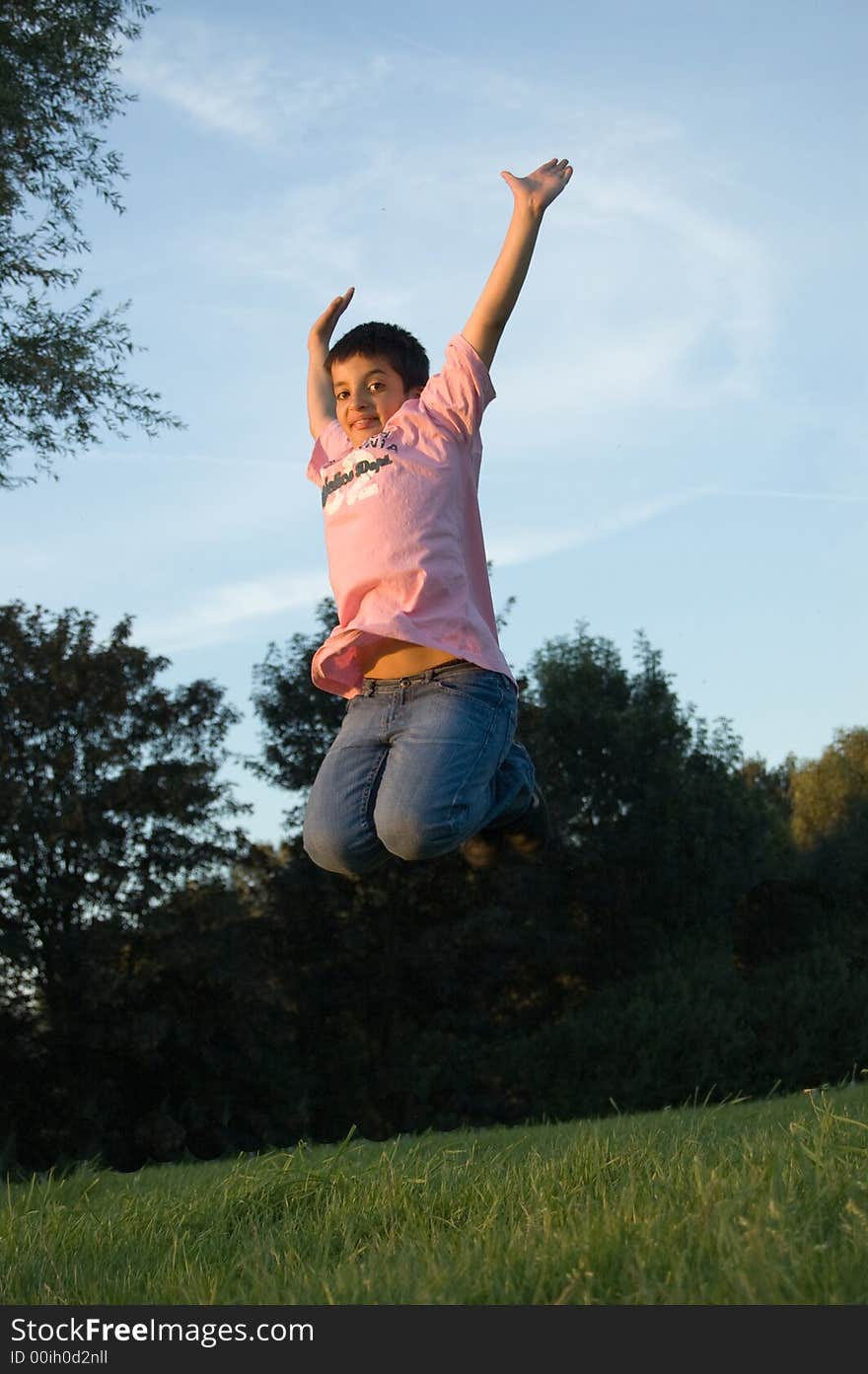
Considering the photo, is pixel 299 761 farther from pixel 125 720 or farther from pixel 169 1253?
pixel 169 1253

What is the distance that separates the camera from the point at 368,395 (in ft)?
17.9

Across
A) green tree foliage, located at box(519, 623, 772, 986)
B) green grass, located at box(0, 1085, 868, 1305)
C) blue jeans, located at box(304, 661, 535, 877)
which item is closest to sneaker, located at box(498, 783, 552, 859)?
blue jeans, located at box(304, 661, 535, 877)

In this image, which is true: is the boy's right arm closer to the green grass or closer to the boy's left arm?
the boy's left arm

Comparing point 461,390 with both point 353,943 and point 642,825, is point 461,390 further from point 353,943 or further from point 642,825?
point 642,825

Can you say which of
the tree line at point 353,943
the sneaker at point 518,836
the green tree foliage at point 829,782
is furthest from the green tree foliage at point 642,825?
the sneaker at point 518,836

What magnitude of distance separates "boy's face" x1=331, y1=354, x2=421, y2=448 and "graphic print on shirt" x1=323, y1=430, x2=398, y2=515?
0.50 ft

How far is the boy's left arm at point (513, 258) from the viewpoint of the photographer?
193 inches

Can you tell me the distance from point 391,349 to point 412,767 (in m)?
1.76

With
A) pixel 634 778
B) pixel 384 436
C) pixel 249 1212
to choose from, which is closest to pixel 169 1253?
pixel 249 1212

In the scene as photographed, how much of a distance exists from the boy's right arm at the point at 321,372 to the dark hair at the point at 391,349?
0.84 feet

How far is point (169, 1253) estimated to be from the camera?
3.97 meters

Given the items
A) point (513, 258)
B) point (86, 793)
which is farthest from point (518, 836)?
point (86, 793)

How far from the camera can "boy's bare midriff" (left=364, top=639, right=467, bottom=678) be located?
5.09 metres

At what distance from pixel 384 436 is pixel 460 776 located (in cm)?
134
